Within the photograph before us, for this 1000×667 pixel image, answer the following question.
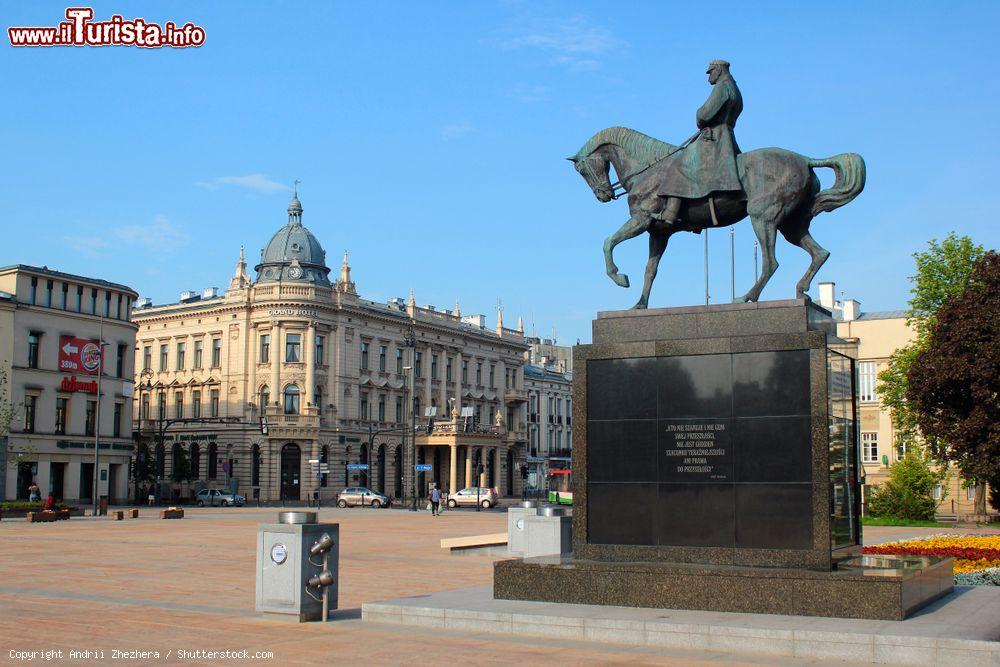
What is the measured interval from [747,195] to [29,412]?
197 ft

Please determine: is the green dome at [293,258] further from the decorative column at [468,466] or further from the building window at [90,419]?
the building window at [90,419]


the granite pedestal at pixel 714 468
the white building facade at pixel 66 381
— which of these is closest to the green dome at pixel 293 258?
the white building facade at pixel 66 381

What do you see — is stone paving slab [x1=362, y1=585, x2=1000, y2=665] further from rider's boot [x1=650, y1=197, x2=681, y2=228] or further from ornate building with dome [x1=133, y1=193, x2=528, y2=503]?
ornate building with dome [x1=133, y1=193, x2=528, y2=503]

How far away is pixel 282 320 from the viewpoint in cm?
8206

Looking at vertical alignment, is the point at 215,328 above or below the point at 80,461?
above

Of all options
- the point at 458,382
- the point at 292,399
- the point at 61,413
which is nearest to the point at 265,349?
the point at 292,399

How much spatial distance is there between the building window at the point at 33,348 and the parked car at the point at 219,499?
1562 cm

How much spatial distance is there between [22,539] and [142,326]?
64.0 m

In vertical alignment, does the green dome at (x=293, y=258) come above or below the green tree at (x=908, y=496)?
above

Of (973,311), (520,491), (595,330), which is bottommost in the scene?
(520,491)

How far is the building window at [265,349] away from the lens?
272ft

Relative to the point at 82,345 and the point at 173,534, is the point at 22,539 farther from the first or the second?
the point at 82,345

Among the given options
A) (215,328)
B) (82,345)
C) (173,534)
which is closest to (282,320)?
(215,328)

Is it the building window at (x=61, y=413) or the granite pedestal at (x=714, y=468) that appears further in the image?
the building window at (x=61, y=413)
